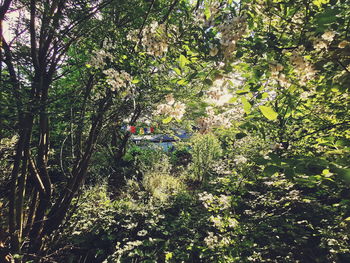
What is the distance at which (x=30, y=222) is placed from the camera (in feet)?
7.98

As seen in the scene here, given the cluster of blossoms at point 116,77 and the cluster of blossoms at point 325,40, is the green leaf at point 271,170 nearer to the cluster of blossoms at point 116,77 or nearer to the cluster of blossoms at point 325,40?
the cluster of blossoms at point 325,40

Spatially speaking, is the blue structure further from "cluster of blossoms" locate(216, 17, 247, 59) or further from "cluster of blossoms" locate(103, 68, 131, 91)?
"cluster of blossoms" locate(216, 17, 247, 59)

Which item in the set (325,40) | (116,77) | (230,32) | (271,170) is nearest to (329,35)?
(325,40)

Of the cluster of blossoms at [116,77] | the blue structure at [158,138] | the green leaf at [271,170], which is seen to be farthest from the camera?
the blue structure at [158,138]

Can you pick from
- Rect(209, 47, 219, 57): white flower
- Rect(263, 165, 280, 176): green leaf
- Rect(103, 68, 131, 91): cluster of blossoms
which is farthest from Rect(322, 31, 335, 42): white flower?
Rect(103, 68, 131, 91): cluster of blossoms

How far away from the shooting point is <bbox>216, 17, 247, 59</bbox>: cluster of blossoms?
110 cm

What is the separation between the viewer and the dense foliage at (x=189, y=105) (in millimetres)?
1196

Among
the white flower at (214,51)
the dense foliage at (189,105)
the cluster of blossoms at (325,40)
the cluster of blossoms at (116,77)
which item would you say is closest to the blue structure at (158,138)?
the dense foliage at (189,105)

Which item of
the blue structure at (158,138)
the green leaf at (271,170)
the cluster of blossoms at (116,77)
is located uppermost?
Result: the cluster of blossoms at (116,77)

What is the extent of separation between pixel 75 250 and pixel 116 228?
619mm

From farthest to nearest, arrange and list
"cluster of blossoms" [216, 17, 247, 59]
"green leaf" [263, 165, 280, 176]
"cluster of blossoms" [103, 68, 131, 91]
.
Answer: "cluster of blossoms" [103, 68, 131, 91] < "cluster of blossoms" [216, 17, 247, 59] < "green leaf" [263, 165, 280, 176]

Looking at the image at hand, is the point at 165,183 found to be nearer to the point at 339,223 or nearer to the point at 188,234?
the point at 188,234

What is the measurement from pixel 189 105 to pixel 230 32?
0.54 m

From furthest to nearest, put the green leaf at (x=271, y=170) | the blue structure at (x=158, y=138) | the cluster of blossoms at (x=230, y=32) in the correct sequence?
the blue structure at (x=158, y=138) < the cluster of blossoms at (x=230, y=32) < the green leaf at (x=271, y=170)
